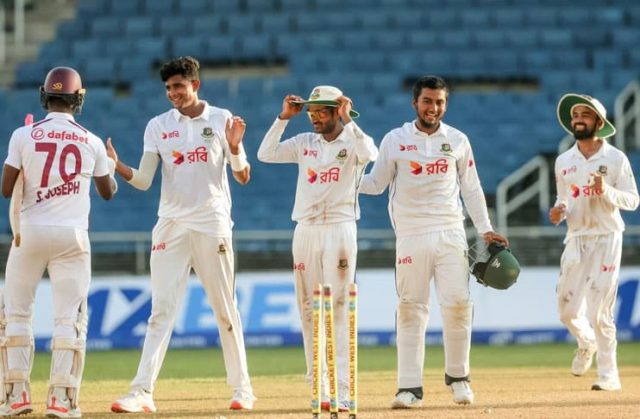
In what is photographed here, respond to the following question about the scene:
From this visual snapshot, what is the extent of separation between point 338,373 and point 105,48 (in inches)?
691

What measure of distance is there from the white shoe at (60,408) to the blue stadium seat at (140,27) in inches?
717

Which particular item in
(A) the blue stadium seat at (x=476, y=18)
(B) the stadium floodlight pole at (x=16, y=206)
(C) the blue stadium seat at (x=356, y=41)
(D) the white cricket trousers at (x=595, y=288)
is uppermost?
(A) the blue stadium seat at (x=476, y=18)

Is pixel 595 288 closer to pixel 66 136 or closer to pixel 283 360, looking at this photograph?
pixel 283 360

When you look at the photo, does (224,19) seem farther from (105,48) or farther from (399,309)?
(399,309)

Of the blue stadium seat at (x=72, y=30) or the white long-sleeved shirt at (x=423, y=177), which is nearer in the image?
the white long-sleeved shirt at (x=423, y=177)

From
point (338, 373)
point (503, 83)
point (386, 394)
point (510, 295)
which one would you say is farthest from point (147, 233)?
point (338, 373)

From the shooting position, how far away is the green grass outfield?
1561cm

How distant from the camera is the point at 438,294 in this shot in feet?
36.5

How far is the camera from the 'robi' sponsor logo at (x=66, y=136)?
396 inches

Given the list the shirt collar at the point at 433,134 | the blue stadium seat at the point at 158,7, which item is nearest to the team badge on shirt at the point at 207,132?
the shirt collar at the point at 433,134

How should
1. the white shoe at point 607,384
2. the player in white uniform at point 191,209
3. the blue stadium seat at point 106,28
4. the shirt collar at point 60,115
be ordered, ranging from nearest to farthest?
the shirt collar at point 60,115 → the player in white uniform at point 191,209 → the white shoe at point 607,384 → the blue stadium seat at point 106,28

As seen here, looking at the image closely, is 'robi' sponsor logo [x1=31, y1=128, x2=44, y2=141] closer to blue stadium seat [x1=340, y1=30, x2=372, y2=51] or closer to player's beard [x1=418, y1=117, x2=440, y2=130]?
player's beard [x1=418, y1=117, x2=440, y2=130]

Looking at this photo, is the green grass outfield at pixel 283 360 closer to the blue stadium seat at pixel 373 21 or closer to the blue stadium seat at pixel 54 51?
the blue stadium seat at pixel 373 21

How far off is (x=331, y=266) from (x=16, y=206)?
248 cm
